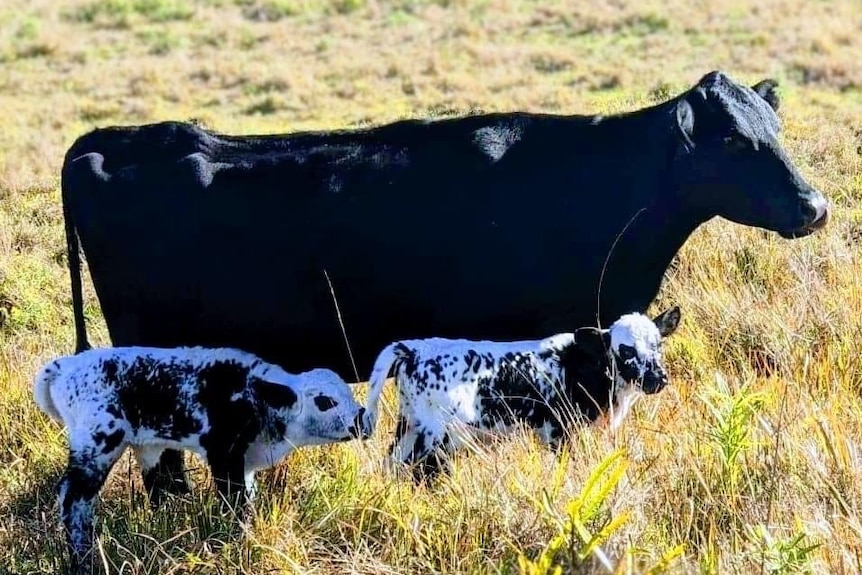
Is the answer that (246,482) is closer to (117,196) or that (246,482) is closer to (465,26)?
(117,196)

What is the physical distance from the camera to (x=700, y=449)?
3744 millimetres

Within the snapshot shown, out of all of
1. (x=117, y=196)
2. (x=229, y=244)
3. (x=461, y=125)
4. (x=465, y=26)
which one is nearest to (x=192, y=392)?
(x=229, y=244)

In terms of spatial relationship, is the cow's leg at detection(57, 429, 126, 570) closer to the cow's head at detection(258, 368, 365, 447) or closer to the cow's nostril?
the cow's head at detection(258, 368, 365, 447)

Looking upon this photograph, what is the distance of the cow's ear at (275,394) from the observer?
4020 millimetres

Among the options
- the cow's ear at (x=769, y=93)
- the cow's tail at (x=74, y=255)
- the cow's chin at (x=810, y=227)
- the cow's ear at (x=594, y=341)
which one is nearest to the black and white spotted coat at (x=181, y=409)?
the cow's tail at (x=74, y=255)

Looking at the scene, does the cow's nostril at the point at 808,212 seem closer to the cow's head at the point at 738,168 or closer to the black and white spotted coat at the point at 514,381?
the cow's head at the point at 738,168

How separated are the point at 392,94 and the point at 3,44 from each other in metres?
9.20

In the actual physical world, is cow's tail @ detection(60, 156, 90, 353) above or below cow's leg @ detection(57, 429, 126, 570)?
above

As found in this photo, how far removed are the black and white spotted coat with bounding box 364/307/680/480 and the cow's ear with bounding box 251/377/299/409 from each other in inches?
11.6

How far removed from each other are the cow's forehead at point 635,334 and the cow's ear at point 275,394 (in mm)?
1250

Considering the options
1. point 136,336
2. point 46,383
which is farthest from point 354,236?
point 46,383

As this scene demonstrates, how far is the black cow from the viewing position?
435 centimetres

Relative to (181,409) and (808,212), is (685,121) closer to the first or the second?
(808,212)

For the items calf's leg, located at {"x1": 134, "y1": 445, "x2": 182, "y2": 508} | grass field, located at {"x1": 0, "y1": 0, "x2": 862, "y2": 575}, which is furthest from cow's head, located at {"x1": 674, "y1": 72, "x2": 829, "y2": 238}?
calf's leg, located at {"x1": 134, "y1": 445, "x2": 182, "y2": 508}
